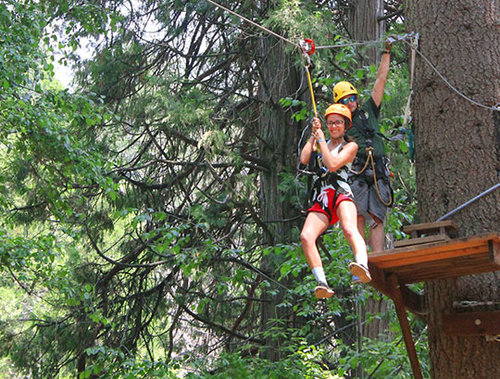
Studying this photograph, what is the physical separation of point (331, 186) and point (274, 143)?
18.9 feet

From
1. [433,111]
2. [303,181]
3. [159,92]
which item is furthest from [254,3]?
[433,111]

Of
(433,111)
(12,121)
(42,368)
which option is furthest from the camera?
(42,368)

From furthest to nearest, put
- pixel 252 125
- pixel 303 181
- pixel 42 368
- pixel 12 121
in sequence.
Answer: pixel 252 125
pixel 42 368
pixel 303 181
pixel 12 121

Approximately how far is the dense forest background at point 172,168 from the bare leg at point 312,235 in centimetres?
336

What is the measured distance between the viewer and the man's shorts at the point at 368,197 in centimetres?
450

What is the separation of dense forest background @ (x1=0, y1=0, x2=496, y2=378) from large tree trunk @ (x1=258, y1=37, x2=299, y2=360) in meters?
0.02

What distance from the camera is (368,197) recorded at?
4516mm

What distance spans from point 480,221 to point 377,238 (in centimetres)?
78

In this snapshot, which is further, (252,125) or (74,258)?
(252,125)

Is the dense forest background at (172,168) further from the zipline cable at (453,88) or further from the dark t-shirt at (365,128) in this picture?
the zipline cable at (453,88)

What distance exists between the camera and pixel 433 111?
4.29 meters

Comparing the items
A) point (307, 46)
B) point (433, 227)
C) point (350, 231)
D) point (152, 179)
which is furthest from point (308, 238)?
point (152, 179)

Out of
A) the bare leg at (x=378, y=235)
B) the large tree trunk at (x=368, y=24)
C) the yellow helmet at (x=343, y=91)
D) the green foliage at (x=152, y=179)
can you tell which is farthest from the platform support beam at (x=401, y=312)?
the large tree trunk at (x=368, y=24)

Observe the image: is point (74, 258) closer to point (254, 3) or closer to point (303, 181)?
point (303, 181)
